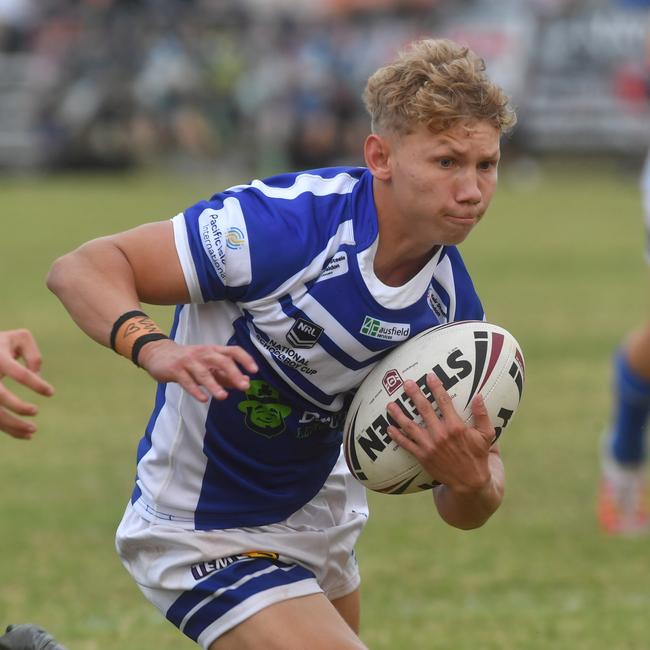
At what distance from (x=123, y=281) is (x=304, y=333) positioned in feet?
1.56

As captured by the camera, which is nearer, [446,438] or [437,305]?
[446,438]

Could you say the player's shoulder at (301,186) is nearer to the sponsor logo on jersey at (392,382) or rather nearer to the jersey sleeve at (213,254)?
the jersey sleeve at (213,254)

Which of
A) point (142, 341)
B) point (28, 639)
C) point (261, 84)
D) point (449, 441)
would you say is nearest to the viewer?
point (142, 341)

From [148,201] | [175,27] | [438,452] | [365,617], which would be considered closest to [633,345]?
[365,617]

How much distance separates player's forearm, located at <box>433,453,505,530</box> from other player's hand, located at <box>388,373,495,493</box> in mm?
47

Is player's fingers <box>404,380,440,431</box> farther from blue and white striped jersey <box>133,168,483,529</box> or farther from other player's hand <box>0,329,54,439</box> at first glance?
other player's hand <box>0,329,54,439</box>

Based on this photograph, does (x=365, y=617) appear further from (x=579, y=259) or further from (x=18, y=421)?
(x=579, y=259)

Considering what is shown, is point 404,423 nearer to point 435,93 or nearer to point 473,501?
point 473,501

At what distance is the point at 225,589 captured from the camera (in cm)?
356

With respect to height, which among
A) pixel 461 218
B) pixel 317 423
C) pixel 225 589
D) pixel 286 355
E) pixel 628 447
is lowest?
pixel 628 447

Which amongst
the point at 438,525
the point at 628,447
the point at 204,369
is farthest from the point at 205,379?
the point at 628,447

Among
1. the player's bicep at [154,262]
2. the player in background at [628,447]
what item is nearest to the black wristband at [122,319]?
the player's bicep at [154,262]

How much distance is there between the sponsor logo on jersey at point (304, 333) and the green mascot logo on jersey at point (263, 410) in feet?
0.53

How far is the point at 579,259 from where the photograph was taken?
1666 centimetres
